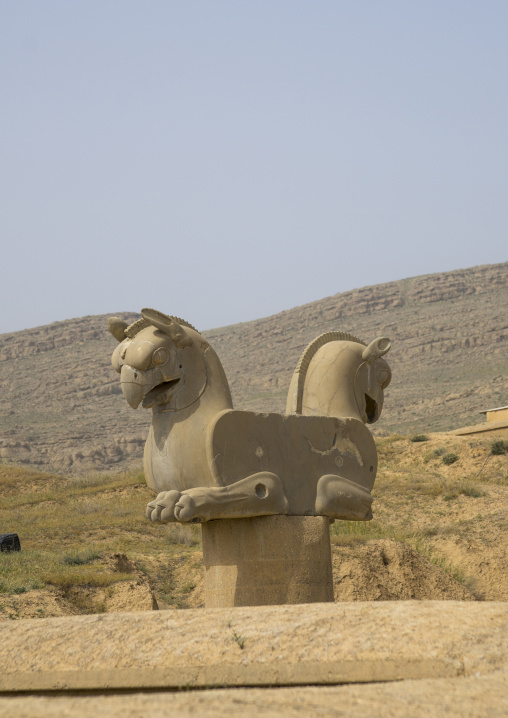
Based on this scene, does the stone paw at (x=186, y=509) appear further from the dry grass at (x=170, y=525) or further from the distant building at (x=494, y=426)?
the distant building at (x=494, y=426)

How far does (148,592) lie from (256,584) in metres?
3.76

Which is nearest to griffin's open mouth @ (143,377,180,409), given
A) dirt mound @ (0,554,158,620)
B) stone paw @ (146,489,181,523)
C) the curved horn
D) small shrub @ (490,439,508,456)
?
stone paw @ (146,489,181,523)

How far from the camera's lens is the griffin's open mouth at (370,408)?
8.76 meters

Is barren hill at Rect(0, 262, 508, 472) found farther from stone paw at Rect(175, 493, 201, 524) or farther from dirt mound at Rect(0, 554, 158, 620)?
stone paw at Rect(175, 493, 201, 524)

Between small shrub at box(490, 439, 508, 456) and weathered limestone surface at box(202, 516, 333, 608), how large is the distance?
672 inches

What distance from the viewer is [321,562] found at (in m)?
7.52

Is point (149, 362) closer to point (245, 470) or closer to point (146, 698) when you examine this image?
point (245, 470)

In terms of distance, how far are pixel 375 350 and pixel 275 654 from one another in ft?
15.4

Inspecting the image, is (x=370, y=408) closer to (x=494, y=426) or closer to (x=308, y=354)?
(x=308, y=354)

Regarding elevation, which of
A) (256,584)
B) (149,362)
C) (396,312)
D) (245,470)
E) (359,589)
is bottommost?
(359,589)

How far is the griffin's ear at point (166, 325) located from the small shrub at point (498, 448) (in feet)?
58.6

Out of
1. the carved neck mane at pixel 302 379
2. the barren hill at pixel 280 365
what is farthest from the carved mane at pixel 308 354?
the barren hill at pixel 280 365

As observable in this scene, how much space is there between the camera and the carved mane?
27.7ft

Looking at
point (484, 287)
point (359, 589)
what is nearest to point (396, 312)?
point (484, 287)
